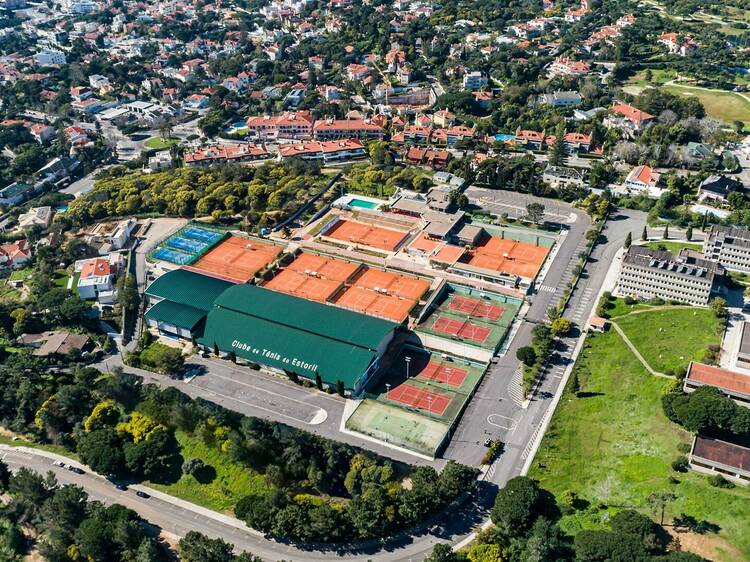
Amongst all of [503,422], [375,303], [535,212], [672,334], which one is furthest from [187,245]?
[672,334]

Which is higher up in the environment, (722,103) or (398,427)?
(722,103)

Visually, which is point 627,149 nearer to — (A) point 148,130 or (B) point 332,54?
(B) point 332,54

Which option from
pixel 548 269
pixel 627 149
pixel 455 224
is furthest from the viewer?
pixel 627 149

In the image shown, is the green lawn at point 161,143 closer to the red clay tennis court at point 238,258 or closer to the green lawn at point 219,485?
the red clay tennis court at point 238,258

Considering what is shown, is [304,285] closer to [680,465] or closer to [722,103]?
[680,465]

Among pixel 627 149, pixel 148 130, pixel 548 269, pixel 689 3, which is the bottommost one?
pixel 148 130

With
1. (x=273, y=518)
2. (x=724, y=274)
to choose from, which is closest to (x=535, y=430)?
(x=273, y=518)
